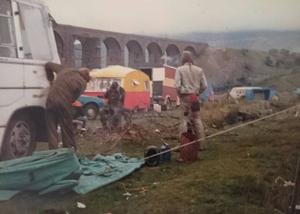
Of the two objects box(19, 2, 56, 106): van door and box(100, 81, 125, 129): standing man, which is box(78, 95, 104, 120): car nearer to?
box(100, 81, 125, 129): standing man

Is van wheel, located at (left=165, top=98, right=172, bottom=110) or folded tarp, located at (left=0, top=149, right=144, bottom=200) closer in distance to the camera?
folded tarp, located at (left=0, top=149, right=144, bottom=200)

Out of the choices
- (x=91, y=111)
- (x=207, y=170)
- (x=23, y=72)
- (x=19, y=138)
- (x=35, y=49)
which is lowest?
(x=207, y=170)

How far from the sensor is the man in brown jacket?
10.3ft

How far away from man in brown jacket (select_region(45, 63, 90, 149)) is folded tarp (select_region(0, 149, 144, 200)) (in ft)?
0.37

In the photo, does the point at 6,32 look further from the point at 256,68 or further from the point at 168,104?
the point at 256,68

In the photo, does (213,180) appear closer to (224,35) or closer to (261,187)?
(261,187)

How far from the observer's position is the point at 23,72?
9.78 feet

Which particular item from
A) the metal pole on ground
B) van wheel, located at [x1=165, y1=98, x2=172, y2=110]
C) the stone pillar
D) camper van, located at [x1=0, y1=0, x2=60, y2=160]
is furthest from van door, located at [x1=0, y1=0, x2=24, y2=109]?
the metal pole on ground

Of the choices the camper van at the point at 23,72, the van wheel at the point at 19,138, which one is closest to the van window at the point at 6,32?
the camper van at the point at 23,72

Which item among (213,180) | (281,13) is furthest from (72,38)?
(281,13)

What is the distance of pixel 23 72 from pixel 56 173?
2.15 feet

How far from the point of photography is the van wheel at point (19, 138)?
3021 mm

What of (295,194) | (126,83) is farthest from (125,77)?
(295,194)

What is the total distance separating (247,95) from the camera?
3.86 metres
